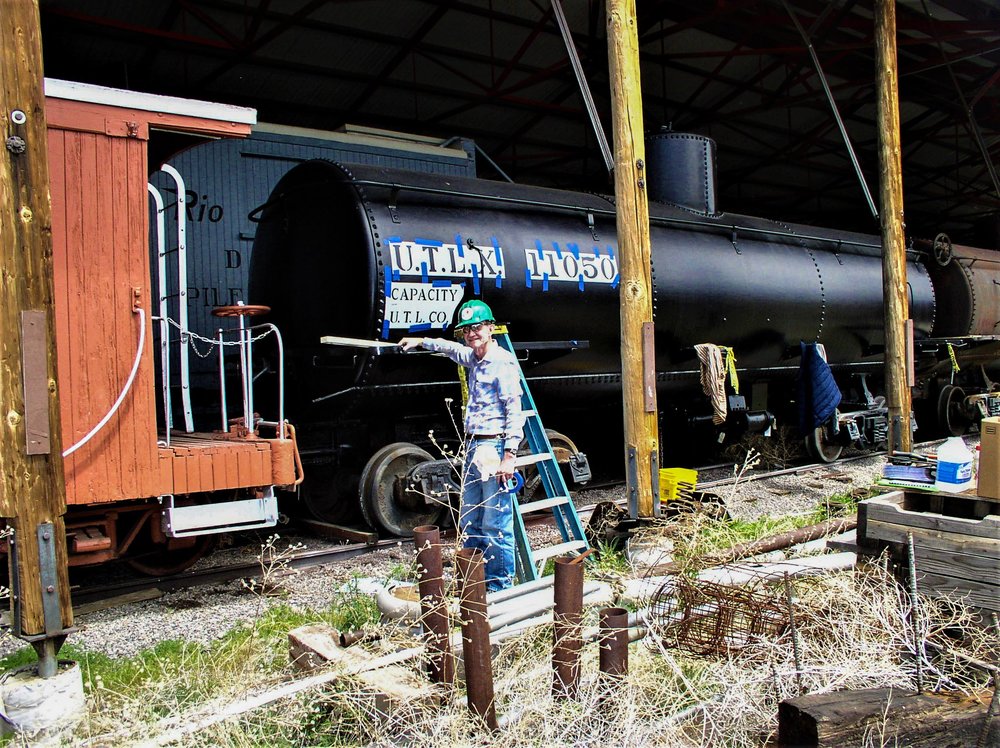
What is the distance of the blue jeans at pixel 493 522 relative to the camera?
16.8ft

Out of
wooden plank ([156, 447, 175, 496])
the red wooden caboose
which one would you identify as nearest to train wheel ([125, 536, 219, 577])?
the red wooden caboose

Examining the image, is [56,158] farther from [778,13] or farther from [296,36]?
[778,13]

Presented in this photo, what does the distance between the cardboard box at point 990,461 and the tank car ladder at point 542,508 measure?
8.13 feet

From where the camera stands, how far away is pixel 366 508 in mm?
7320

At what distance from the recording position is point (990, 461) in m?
4.21

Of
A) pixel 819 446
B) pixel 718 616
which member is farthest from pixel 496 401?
pixel 819 446

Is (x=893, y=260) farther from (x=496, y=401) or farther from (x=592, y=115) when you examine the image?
(x=496, y=401)

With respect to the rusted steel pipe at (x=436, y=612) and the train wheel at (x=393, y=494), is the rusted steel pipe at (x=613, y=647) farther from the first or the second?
the train wheel at (x=393, y=494)

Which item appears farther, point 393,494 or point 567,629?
point 393,494

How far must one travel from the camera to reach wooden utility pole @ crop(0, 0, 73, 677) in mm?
3590

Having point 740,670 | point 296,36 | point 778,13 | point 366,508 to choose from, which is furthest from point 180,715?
point 778,13

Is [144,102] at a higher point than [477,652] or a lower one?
higher

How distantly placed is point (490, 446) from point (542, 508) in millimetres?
830

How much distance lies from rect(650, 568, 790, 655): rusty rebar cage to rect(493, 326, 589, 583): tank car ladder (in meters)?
1.11
